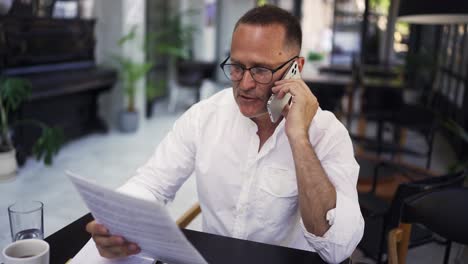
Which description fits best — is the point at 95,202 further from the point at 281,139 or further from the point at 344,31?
the point at 344,31

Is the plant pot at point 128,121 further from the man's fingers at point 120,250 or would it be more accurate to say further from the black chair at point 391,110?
the man's fingers at point 120,250

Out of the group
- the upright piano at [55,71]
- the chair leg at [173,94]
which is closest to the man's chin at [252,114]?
the upright piano at [55,71]

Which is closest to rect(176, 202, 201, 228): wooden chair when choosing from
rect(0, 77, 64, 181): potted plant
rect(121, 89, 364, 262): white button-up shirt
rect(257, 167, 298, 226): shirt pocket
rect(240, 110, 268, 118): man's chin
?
rect(121, 89, 364, 262): white button-up shirt

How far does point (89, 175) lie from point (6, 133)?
84cm

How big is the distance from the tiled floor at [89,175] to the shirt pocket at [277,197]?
3.06 feet

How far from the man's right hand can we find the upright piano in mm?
3416

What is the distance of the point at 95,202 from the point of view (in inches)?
35.6

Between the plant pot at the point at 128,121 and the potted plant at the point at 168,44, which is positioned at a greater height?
the potted plant at the point at 168,44

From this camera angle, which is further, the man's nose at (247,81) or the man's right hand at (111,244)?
the man's nose at (247,81)

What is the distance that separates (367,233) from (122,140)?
13.2 ft

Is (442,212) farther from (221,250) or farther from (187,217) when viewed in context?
(187,217)

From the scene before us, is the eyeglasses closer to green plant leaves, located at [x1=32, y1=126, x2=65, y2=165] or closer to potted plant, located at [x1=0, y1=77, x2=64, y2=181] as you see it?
potted plant, located at [x1=0, y1=77, x2=64, y2=181]

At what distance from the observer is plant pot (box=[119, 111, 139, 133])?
18.8 feet

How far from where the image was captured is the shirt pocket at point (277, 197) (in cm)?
137
